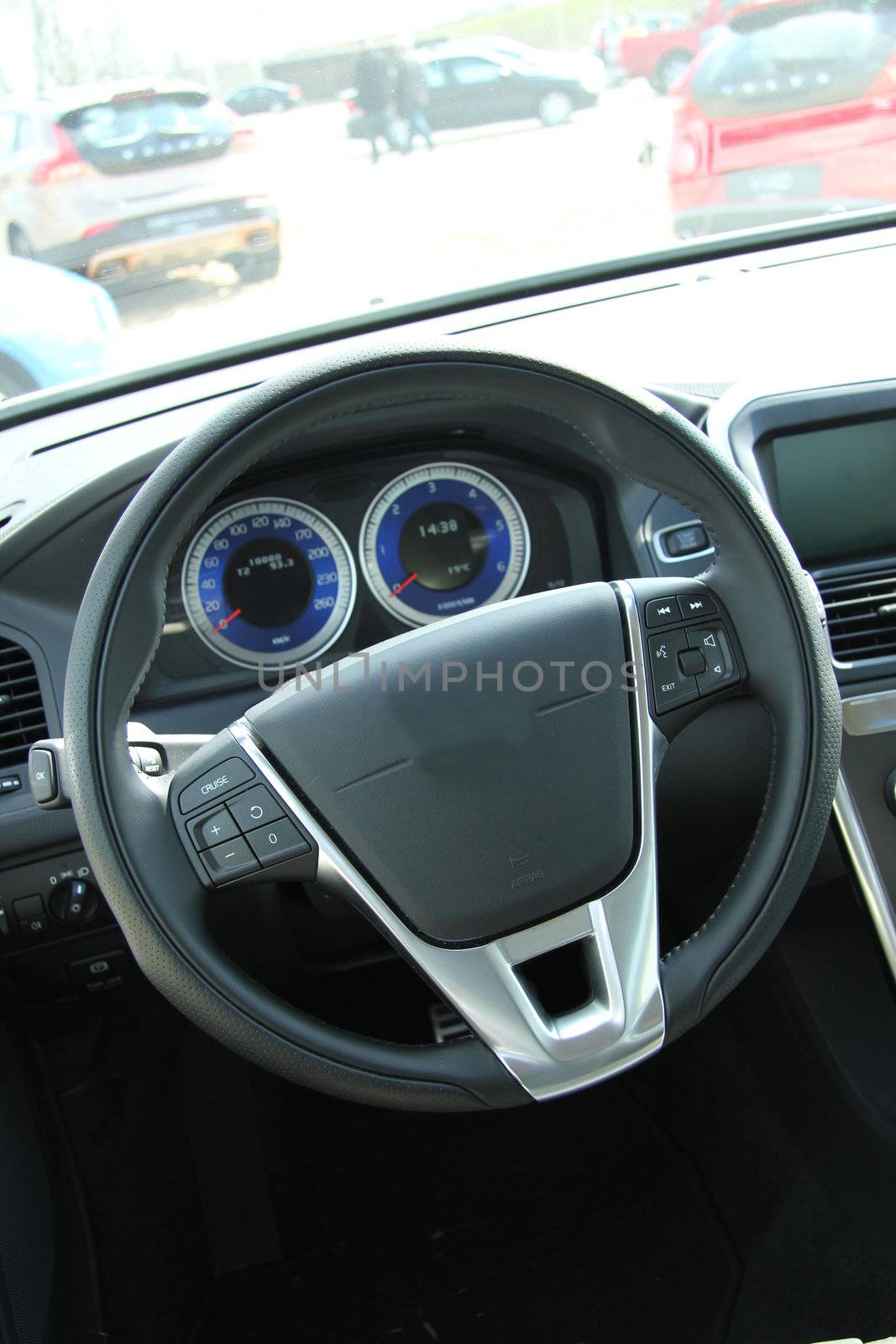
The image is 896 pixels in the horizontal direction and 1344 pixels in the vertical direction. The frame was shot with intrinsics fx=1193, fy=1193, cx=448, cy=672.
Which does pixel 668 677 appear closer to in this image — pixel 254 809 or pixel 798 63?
pixel 254 809

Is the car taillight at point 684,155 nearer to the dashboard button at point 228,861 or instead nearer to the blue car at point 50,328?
the blue car at point 50,328

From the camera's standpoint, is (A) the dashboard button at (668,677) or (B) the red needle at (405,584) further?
(B) the red needle at (405,584)

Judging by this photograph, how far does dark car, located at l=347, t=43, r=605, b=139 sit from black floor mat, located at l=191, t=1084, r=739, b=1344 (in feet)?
5.92

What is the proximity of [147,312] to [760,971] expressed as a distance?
1.52 m

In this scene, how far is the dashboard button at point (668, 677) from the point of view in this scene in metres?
1.35

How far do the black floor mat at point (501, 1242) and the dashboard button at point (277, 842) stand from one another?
43.7 inches

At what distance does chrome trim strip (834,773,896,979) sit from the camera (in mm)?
1821

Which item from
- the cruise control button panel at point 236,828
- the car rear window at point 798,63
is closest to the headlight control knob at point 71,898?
the cruise control button panel at point 236,828

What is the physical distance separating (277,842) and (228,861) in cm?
5

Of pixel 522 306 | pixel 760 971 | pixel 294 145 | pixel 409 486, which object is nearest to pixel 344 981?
pixel 760 971

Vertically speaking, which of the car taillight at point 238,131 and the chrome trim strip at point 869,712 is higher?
the car taillight at point 238,131

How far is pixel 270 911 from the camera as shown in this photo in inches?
62.9

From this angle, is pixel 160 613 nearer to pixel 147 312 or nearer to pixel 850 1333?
pixel 147 312

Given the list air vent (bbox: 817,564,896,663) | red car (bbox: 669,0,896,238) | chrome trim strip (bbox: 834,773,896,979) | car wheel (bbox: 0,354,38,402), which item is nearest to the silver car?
car wheel (bbox: 0,354,38,402)
